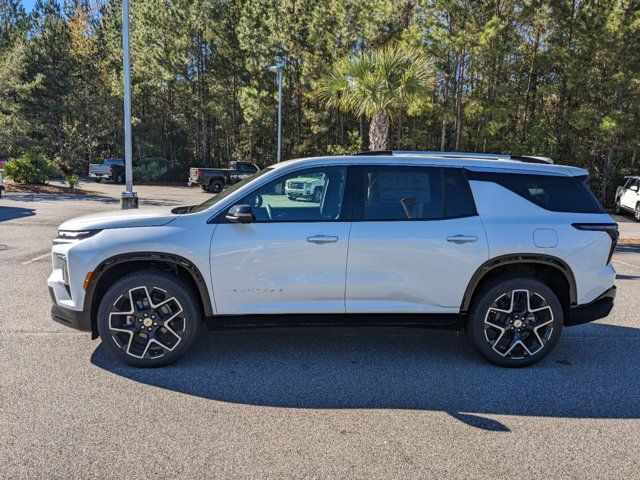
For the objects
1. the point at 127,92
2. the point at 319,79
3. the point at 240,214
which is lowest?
the point at 240,214

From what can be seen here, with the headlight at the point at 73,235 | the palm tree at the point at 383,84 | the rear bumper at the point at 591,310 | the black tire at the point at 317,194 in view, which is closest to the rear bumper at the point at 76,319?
the headlight at the point at 73,235

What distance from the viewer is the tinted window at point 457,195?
4.36 metres

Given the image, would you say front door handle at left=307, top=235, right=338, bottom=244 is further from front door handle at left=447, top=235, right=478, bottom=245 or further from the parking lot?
the parking lot

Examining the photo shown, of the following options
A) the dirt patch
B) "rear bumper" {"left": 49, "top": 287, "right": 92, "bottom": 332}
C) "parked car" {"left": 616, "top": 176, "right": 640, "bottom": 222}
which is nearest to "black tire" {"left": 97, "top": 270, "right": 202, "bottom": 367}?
"rear bumper" {"left": 49, "top": 287, "right": 92, "bottom": 332}

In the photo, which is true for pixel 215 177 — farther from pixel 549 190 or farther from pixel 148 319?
pixel 549 190

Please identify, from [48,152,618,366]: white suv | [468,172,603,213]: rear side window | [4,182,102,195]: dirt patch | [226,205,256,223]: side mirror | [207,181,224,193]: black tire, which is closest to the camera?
[226,205,256,223]: side mirror

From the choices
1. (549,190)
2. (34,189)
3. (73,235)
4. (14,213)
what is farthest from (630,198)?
(34,189)

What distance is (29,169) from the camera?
22.3 m

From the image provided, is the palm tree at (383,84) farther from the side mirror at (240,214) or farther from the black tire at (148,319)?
the black tire at (148,319)

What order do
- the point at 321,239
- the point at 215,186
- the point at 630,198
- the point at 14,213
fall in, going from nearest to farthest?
the point at 321,239
the point at 14,213
the point at 630,198
the point at 215,186

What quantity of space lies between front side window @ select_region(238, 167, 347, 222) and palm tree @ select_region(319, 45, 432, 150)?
283 inches

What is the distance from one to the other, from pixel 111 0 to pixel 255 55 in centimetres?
1626

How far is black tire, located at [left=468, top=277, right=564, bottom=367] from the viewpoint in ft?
14.2

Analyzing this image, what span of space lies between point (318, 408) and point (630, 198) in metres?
21.2
